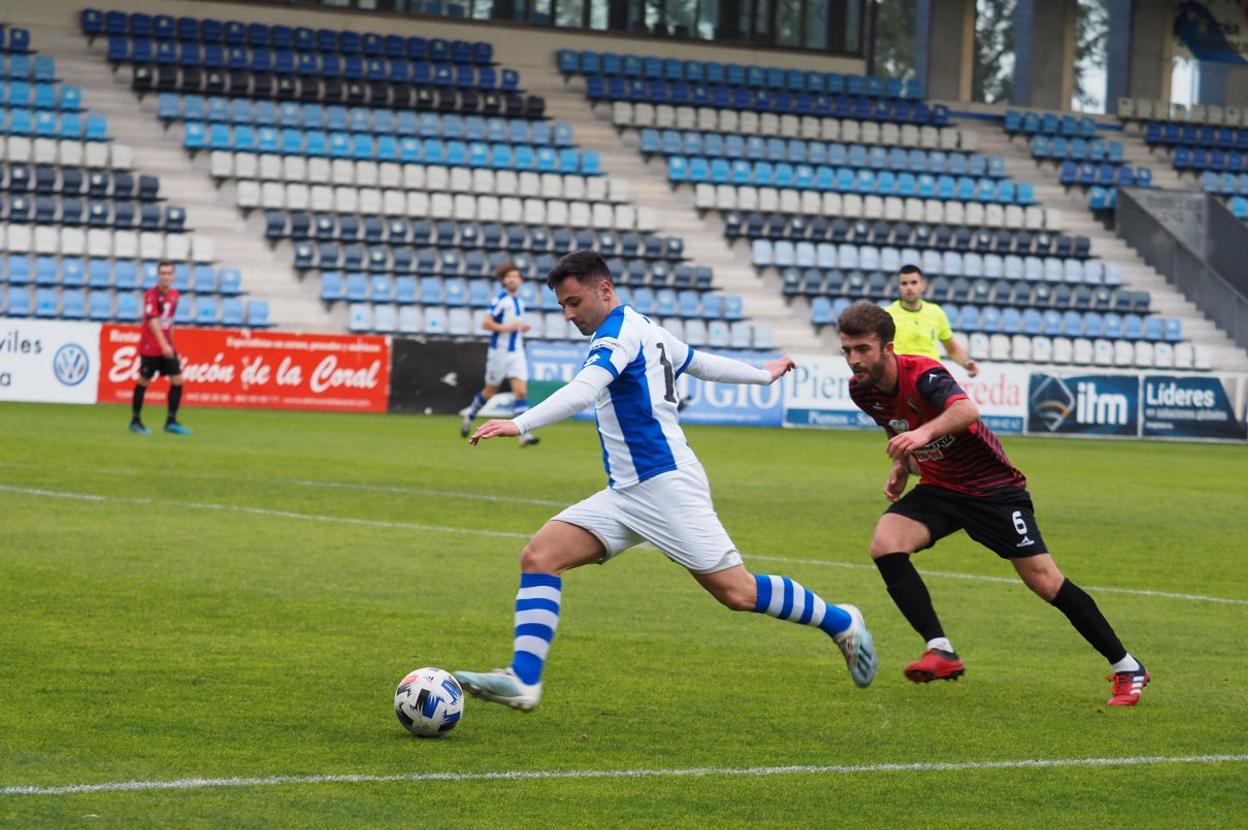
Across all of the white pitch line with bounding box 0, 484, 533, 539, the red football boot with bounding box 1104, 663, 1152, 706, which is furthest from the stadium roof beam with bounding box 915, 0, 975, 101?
the red football boot with bounding box 1104, 663, 1152, 706

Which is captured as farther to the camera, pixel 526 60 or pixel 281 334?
pixel 526 60

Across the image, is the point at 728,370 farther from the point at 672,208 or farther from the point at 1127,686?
the point at 672,208

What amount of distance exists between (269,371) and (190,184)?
7.42m

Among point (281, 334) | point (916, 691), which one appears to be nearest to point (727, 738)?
point (916, 691)

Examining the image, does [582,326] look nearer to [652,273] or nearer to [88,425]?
[88,425]

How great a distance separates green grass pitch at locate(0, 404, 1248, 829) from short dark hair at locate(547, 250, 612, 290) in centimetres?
164

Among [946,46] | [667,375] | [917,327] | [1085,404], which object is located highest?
[946,46]

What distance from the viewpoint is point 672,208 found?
37969 mm

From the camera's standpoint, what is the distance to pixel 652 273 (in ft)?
116

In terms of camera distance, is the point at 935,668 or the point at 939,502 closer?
the point at 935,668

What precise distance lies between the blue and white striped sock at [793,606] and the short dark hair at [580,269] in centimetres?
130

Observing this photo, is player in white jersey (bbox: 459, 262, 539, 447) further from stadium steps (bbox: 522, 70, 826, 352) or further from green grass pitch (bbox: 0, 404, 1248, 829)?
stadium steps (bbox: 522, 70, 826, 352)

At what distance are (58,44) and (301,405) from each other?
502 inches

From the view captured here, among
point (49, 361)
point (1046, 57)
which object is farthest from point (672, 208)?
point (49, 361)
